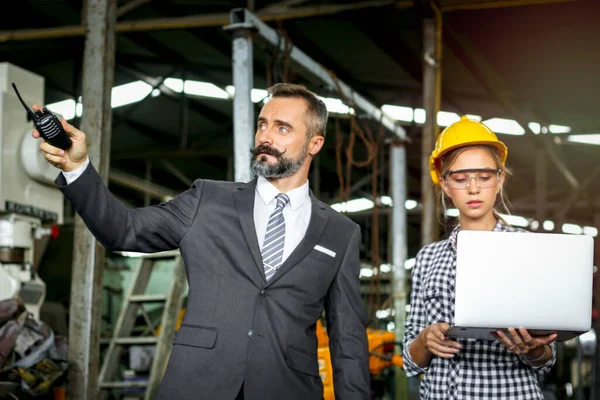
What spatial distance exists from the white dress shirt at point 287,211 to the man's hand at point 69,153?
0.67m

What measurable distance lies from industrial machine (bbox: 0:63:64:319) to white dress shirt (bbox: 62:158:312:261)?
2652mm

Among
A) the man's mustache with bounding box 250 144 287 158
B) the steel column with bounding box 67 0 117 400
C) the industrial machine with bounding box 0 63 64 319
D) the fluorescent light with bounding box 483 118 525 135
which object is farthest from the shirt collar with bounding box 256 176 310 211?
the fluorescent light with bounding box 483 118 525 135

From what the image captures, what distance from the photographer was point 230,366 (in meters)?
2.68

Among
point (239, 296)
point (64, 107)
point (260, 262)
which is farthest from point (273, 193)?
point (64, 107)

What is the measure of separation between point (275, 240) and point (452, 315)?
2.19 feet

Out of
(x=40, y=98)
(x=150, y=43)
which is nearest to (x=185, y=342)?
(x=40, y=98)

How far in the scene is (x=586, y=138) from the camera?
41.9 feet

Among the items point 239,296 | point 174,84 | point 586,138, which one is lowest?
point 239,296

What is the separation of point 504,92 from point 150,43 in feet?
15.9

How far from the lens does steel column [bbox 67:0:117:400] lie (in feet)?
18.9

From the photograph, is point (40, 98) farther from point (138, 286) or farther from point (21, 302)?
point (138, 286)

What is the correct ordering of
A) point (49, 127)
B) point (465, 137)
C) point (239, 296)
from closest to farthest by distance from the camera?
point (49, 127)
point (239, 296)
point (465, 137)

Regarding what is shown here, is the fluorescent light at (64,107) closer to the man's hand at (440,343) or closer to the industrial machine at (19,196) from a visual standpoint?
the industrial machine at (19,196)

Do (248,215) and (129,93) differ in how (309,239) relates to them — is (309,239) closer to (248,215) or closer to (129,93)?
(248,215)
